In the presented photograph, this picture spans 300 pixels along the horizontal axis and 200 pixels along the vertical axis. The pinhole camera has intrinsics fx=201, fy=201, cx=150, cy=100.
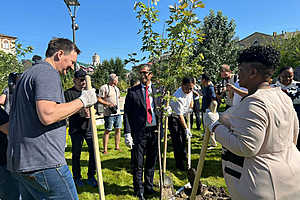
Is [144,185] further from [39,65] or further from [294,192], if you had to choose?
[39,65]

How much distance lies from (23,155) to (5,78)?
7.84m

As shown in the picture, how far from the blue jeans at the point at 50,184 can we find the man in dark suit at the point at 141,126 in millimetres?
1838

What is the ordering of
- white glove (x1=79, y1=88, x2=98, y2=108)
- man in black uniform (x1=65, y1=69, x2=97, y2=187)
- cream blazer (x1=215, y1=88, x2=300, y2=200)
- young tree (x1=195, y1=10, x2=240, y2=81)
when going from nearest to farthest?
cream blazer (x1=215, y1=88, x2=300, y2=200) < white glove (x1=79, y1=88, x2=98, y2=108) < man in black uniform (x1=65, y1=69, x2=97, y2=187) < young tree (x1=195, y1=10, x2=240, y2=81)

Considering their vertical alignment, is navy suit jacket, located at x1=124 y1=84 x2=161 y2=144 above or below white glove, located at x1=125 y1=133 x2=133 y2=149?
above

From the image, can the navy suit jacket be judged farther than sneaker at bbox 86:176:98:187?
No

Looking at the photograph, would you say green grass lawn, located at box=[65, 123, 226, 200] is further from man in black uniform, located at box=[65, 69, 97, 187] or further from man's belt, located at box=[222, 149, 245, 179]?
man's belt, located at box=[222, 149, 245, 179]

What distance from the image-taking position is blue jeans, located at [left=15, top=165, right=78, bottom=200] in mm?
1687

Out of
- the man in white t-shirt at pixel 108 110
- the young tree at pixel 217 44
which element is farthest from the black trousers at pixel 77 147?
the young tree at pixel 217 44

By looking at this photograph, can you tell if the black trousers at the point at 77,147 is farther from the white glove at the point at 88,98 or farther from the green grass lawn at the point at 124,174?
the white glove at the point at 88,98

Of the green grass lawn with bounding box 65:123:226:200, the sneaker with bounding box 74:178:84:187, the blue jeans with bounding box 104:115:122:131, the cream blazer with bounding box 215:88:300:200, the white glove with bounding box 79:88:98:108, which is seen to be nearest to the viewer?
the cream blazer with bounding box 215:88:300:200

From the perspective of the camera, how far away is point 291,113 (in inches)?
65.6

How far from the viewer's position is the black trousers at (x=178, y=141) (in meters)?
5.00

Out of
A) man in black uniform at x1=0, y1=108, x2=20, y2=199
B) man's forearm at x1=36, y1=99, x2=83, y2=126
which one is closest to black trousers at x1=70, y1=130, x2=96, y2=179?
man in black uniform at x1=0, y1=108, x2=20, y2=199

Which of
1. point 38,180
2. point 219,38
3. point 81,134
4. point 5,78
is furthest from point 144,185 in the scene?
point 219,38
